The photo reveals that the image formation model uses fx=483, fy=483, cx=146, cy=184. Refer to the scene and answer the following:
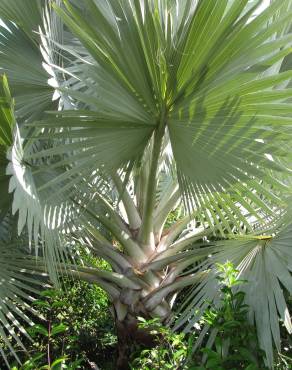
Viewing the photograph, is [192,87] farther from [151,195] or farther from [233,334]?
[233,334]

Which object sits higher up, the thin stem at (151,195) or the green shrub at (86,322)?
the thin stem at (151,195)

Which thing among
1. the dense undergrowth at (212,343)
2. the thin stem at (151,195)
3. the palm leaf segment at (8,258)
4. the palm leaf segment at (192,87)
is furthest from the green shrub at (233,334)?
the palm leaf segment at (8,258)

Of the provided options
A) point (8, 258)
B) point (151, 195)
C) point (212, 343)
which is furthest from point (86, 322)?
point (212, 343)

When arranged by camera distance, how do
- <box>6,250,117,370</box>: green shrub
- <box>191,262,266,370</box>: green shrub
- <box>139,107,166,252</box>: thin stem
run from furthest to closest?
<box>6,250,117,370</box>: green shrub < <box>139,107,166,252</box>: thin stem < <box>191,262,266,370</box>: green shrub

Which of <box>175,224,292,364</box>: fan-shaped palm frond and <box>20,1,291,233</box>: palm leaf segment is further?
<box>175,224,292,364</box>: fan-shaped palm frond

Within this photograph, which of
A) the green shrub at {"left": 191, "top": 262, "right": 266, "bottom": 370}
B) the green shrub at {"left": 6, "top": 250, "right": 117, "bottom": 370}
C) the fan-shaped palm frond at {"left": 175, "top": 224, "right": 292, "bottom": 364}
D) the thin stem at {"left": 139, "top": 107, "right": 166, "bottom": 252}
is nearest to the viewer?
the green shrub at {"left": 191, "top": 262, "right": 266, "bottom": 370}

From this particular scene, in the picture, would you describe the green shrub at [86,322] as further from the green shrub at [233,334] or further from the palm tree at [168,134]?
the green shrub at [233,334]

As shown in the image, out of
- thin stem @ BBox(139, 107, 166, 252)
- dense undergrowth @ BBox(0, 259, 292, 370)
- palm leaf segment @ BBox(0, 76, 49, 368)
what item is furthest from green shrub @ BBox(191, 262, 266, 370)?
palm leaf segment @ BBox(0, 76, 49, 368)

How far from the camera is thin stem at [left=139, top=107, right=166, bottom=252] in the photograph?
223cm

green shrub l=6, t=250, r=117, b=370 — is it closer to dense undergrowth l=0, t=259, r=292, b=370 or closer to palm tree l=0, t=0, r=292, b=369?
dense undergrowth l=0, t=259, r=292, b=370

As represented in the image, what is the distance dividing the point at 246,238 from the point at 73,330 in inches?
75.2

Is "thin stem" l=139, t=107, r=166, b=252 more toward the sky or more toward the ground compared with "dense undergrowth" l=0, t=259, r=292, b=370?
more toward the sky

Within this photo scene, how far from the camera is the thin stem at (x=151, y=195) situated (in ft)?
7.31

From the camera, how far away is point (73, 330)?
3.82 m
